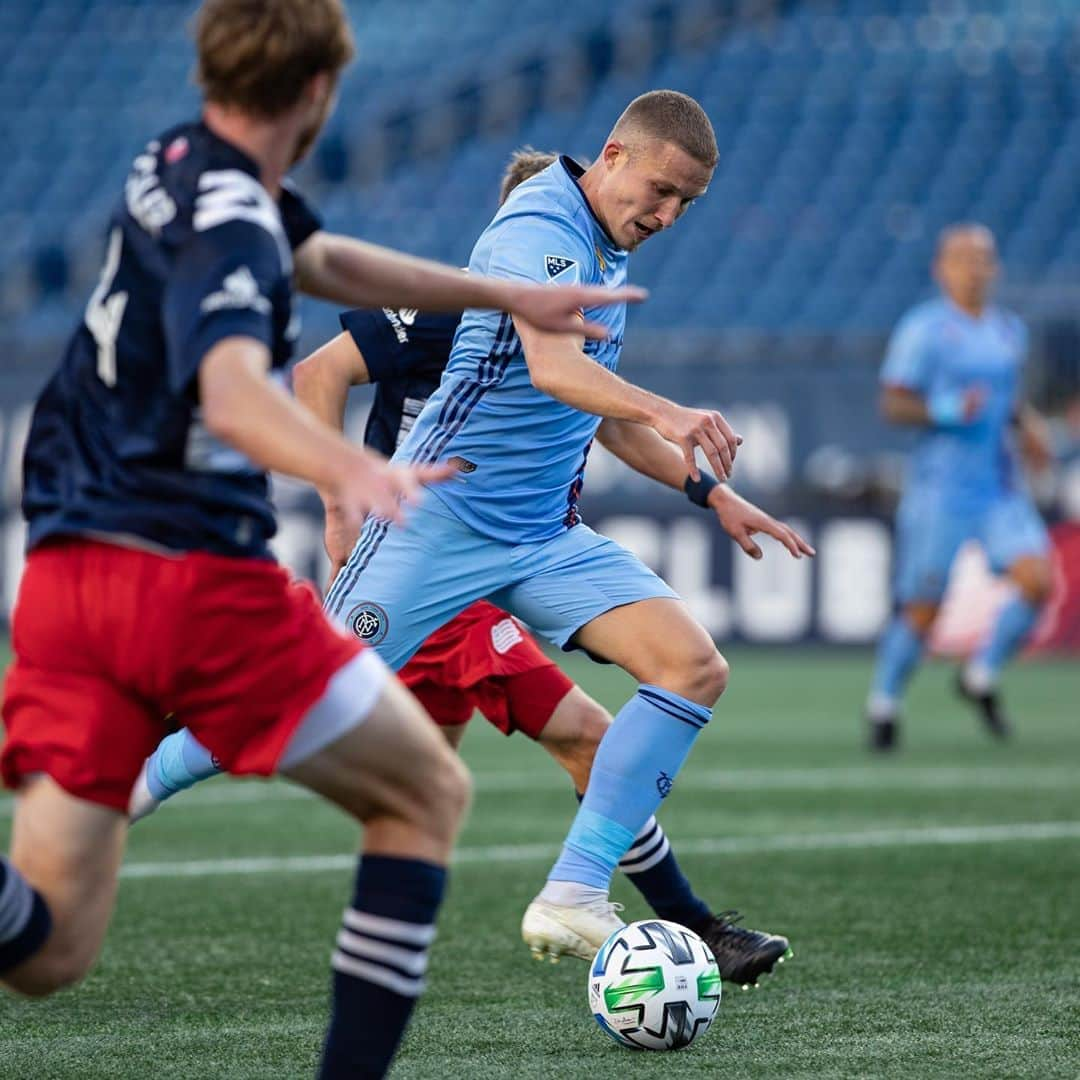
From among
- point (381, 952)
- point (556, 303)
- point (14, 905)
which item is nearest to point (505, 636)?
point (556, 303)

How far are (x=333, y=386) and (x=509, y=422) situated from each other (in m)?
0.81

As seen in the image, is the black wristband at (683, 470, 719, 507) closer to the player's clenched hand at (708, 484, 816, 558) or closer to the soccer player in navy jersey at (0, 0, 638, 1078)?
the player's clenched hand at (708, 484, 816, 558)

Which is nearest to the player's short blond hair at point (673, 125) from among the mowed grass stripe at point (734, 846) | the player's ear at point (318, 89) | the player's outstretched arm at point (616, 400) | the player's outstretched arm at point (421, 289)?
the player's outstretched arm at point (616, 400)

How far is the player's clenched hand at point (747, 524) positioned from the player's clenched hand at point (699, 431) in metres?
0.50

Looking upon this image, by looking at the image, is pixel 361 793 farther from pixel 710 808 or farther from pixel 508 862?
pixel 710 808

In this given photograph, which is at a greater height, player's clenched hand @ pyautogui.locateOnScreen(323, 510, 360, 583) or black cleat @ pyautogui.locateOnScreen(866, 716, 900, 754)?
player's clenched hand @ pyautogui.locateOnScreen(323, 510, 360, 583)

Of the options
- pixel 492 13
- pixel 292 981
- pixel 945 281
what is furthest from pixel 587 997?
pixel 492 13

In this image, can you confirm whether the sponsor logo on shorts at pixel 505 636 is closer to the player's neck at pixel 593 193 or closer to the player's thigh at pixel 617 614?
the player's thigh at pixel 617 614

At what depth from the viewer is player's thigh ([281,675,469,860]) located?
3.16 metres

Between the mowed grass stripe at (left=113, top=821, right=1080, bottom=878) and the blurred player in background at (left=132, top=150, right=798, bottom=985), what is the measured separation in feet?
4.62

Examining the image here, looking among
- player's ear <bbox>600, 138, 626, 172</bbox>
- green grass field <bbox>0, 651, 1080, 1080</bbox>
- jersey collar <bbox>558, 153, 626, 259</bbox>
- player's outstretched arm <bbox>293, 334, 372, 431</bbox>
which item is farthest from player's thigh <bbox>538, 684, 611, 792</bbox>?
player's ear <bbox>600, 138, 626, 172</bbox>

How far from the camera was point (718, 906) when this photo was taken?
607 cm

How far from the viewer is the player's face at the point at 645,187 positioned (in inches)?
189

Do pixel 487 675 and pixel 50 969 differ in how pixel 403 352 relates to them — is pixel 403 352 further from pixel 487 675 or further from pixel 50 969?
pixel 50 969
